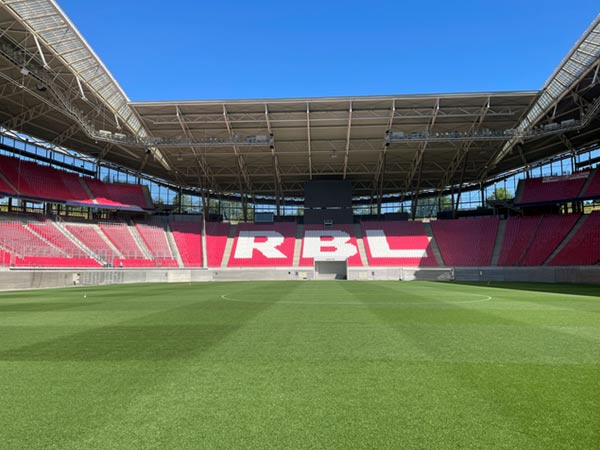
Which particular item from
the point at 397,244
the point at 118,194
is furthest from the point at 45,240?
the point at 397,244

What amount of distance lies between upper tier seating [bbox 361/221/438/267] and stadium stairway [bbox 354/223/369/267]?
405mm

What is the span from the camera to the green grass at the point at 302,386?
3900 millimetres

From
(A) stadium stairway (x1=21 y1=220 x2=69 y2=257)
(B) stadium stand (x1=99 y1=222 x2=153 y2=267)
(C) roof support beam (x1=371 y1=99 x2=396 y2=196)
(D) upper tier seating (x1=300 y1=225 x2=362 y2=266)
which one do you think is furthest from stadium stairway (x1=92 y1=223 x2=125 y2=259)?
(C) roof support beam (x1=371 y1=99 x2=396 y2=196)

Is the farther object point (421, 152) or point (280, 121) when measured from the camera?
point (421, 152)

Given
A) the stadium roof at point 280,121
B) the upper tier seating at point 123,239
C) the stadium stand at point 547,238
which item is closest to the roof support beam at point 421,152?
the stadium roof at point 280,121

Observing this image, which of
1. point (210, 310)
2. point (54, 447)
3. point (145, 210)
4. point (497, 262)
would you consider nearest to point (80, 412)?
point (54, 447)

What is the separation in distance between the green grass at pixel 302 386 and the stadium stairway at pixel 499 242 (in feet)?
134

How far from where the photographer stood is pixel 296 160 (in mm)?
52500

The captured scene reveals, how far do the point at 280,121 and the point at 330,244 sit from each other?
20.3 m

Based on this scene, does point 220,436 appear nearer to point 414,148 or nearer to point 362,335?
point 362,335

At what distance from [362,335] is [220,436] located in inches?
235

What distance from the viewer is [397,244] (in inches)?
2142

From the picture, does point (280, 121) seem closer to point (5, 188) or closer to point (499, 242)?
point (5, 188)

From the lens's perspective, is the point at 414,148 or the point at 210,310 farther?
the point at 414,148
